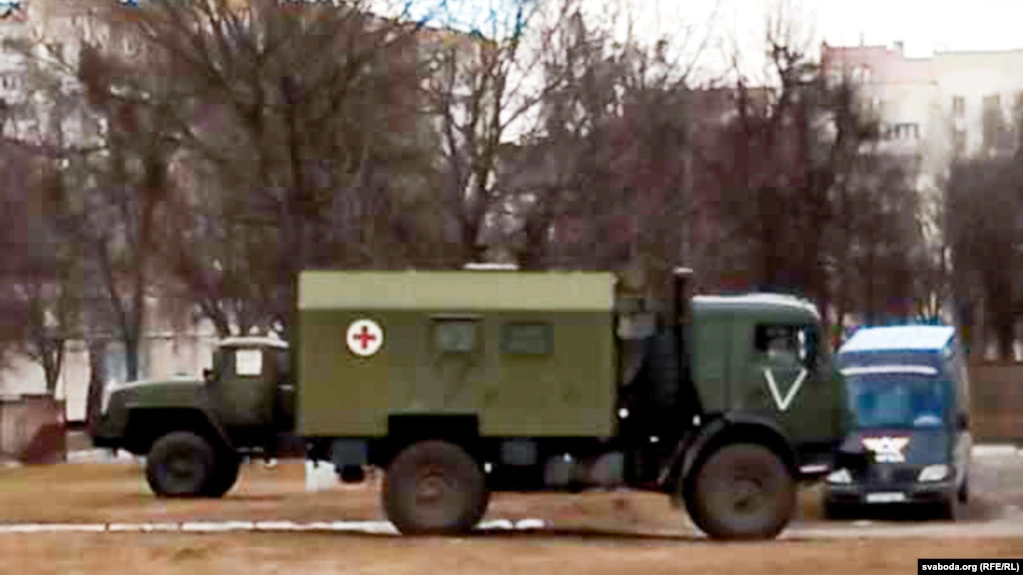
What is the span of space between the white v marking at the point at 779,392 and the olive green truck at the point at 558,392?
2cm

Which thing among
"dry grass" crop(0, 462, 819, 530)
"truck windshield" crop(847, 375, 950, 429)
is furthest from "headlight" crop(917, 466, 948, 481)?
"dry grass" crop(0, 462, 819, 530)

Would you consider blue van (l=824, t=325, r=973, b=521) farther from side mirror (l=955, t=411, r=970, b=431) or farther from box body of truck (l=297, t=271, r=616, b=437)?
box body of truck (l=297, t=271, r=616, b=437)

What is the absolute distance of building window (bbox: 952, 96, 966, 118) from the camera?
126938 millimetres

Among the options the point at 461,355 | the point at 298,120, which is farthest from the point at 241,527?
the point at 298,120

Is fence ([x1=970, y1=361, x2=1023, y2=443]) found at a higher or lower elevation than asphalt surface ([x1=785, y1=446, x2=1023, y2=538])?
higher

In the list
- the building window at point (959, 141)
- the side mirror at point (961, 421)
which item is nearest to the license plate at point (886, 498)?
the side mirror at point (961, 421)

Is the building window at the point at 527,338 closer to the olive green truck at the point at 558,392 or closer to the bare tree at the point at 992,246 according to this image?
the olive green truck at the point at 558,392

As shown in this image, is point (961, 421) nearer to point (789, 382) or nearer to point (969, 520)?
point (969, 520)

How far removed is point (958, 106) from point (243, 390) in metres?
103

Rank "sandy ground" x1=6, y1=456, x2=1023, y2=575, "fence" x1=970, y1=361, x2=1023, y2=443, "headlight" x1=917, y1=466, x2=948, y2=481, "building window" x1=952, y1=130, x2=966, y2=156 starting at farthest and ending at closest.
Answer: "building window" x1=952, y1=130, x2=966, y2=156 < "fence" x1=970, y1=361, x2=1023, y2=443 < "headlight" x1=917, y1=466, x2=948, y2=481 < "sandy ground" x1=6, y1=456, x2=1023, y2=575

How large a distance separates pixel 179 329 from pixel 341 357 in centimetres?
4910

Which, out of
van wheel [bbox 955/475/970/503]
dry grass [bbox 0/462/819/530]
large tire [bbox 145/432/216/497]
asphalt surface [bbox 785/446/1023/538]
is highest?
large tire [bbox 145/432/216/497]

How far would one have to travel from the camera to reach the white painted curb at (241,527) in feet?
81.2

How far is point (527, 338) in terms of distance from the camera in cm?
2408
